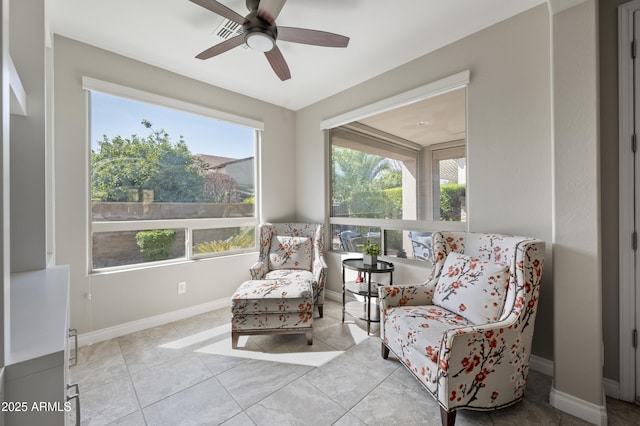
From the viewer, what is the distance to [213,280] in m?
3.24

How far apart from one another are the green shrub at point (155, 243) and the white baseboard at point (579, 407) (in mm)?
3470

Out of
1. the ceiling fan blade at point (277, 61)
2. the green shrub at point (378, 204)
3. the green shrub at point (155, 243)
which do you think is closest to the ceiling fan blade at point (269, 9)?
the ceiling fan blade at point (277, 61)

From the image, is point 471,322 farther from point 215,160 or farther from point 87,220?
point 87,220

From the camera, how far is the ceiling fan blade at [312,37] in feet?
6.12

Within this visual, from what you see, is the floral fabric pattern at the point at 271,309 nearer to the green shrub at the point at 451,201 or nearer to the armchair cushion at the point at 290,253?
the armchair cushion at the point at 290,253

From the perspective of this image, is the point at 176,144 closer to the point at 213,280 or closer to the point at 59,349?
the point at 213,280

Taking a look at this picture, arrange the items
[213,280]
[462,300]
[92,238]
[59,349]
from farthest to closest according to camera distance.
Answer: [213,280] < [92,238] < [462,300] < [59,349]

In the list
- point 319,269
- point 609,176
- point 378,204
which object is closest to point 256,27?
point 378,204

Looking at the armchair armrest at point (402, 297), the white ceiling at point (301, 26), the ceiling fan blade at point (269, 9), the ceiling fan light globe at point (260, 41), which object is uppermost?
the white ceiling at point (301, 26)

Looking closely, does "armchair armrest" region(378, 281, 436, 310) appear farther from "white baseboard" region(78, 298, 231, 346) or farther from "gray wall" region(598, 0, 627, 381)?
"white baseboard" region(78, 298, 231, 346)

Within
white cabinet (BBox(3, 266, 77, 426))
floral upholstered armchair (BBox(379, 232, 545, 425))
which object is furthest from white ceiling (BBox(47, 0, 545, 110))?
white cabinet (BBox(3, 266, 77, 426))

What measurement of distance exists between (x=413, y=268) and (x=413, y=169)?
1022 millimetres

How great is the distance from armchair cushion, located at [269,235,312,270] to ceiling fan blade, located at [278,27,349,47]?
6.88 ft

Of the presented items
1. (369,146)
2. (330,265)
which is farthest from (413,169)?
(330,265)
